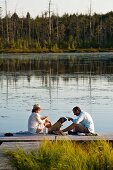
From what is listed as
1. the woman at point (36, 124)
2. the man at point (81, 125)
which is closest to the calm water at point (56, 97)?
the man at point (81, 125)

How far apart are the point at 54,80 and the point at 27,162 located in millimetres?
29824

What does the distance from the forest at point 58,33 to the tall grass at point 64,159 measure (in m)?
85.8

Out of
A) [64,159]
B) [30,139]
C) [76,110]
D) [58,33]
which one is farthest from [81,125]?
[58,33]

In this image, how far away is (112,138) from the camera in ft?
45.6

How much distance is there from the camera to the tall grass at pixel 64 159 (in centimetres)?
914

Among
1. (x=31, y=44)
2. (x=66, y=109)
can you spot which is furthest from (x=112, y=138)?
(x=31, y=44)

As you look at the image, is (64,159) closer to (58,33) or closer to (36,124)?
(36,124)

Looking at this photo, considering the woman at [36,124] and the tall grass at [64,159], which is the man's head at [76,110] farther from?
the tall grass at [64,159]

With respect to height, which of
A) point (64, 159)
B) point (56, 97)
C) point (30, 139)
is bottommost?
point (56, 97)

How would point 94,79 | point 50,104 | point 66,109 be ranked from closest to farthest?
point 66,109 < point 50,104 < point 94,79

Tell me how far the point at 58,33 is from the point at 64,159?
340 ft

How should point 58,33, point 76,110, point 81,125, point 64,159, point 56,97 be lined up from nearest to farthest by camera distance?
point 64,159 → point 81,125 → point 76,110 → point 56,97 → point 58,33

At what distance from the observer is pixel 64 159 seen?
9266 millimetres

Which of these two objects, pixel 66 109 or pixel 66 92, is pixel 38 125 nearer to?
pixel 66 109
